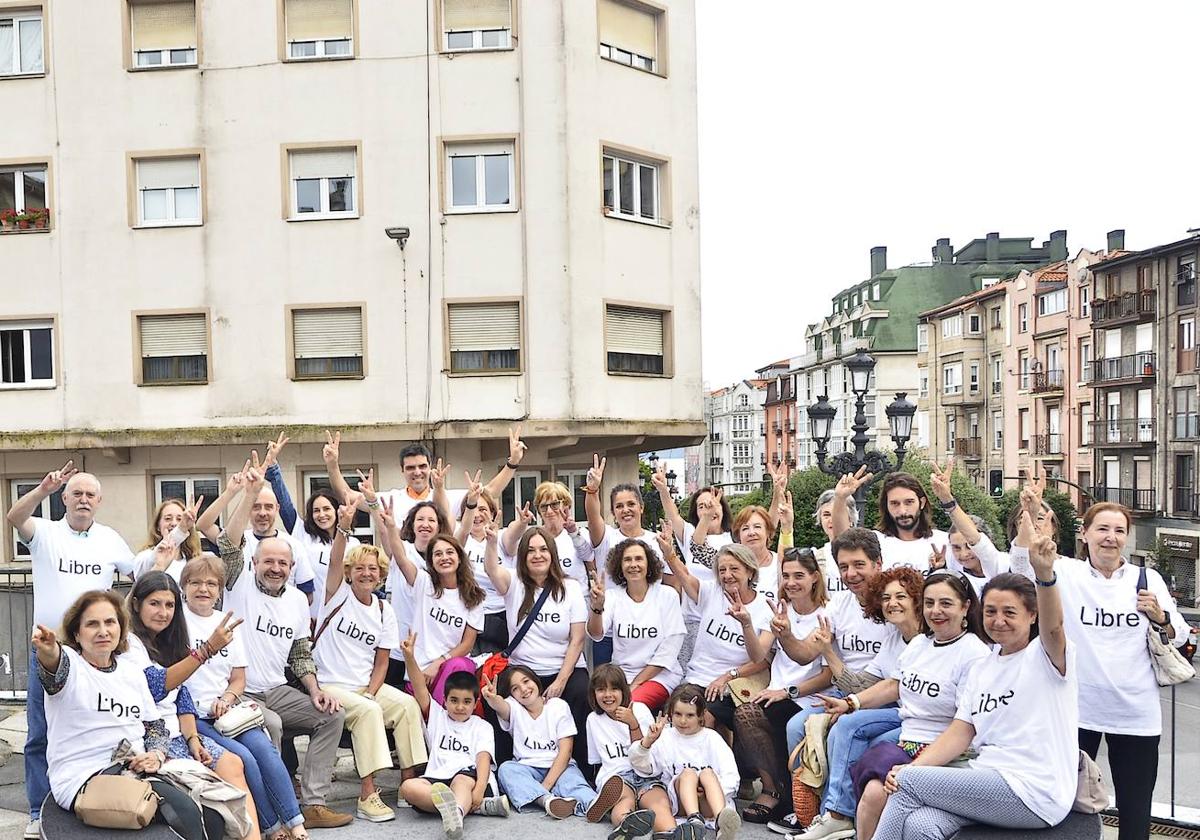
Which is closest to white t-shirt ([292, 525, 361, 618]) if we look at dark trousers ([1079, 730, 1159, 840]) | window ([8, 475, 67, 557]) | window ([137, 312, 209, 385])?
dark trousers ([1079, 730, 1159, 840])

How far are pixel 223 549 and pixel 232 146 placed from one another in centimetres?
1343

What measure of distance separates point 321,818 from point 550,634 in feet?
6.15

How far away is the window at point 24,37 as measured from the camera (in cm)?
1833

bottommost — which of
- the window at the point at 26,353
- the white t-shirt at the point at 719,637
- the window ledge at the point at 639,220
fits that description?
the white t-shirt at the point at 719,637

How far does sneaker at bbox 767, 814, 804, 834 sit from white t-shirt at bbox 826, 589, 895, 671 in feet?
3.30

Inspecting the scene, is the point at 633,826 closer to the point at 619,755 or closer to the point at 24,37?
the point at 619,755

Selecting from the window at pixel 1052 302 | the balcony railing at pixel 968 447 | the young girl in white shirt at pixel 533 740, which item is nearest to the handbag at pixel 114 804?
the young girl in white shirt at pixel 533 740

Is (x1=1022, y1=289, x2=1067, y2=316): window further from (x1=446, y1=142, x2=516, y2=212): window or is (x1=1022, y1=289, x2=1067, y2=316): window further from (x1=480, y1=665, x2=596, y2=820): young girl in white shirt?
(x1=480, y1=665, x2=596, y2=820): young girl in white shirt

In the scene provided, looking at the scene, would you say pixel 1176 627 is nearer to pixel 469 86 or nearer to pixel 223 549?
pixel 223 549

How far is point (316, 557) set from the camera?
7352mm

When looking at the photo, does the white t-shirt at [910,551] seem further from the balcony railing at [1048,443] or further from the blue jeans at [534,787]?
the balcony railing at [1048,443]

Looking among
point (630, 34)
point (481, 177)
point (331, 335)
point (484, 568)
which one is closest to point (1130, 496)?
point (630, 34)

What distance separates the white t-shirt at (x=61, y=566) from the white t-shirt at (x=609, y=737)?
330 centimetres

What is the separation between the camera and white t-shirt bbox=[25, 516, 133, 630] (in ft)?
21.0
